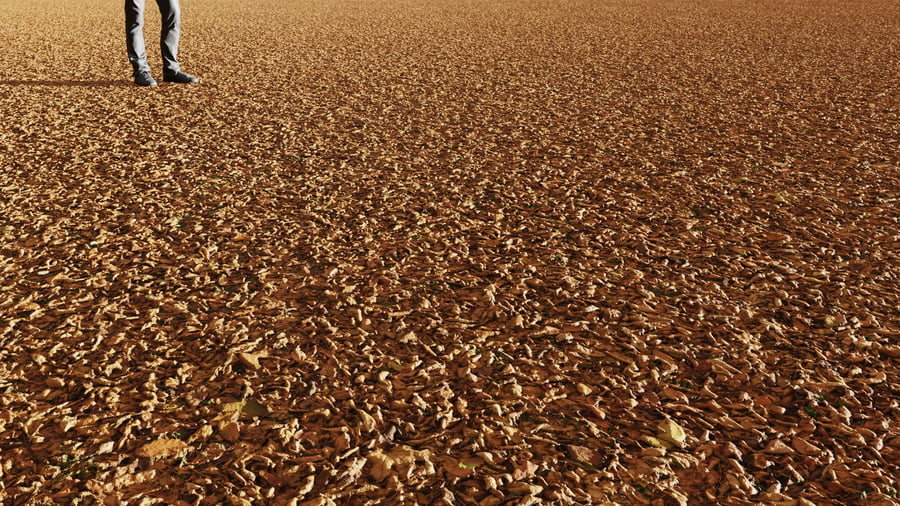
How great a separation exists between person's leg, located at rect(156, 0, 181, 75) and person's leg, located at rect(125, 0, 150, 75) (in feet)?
0.60

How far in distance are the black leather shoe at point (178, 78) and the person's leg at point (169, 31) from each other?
2cm

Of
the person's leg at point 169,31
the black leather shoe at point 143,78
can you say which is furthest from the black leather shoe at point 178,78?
the black leather shoe at point 143,78

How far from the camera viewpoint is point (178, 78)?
6.59 m

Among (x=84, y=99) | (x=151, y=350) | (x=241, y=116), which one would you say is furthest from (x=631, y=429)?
(x=84, y=99)

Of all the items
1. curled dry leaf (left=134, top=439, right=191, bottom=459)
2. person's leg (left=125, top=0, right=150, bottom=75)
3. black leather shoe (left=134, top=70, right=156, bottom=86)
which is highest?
person's leg (left=125, top=0, right=150, bottom=75)

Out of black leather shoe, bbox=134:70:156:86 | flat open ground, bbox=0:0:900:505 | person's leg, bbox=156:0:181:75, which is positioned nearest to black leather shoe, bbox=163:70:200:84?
person's leg, bbox=156:0:181:75

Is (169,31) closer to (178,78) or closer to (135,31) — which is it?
(135,31)

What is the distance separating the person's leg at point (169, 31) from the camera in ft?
19.9

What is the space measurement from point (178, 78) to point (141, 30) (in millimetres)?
528

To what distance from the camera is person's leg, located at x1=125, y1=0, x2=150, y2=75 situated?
19.3 ft

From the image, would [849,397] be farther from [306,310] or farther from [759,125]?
[759,125]

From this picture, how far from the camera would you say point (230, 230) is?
3.40 meters

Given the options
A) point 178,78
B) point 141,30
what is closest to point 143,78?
point 178,78

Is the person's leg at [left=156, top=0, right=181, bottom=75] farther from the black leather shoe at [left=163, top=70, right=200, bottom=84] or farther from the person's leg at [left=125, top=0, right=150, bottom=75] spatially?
the person's leg at [left=125, top=0, right=150, bottom=75]
